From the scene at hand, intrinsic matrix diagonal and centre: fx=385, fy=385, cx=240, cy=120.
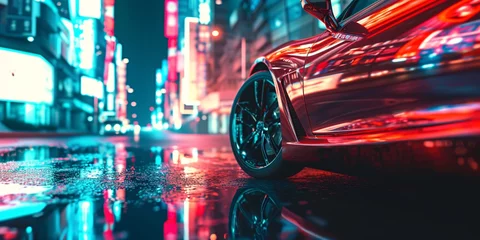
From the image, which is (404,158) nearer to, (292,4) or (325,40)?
(325,40)

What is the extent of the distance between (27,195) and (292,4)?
32.9m

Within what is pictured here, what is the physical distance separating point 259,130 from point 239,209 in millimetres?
1284

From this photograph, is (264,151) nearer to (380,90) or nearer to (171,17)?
(380,90)

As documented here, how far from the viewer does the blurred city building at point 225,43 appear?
34.2 metres

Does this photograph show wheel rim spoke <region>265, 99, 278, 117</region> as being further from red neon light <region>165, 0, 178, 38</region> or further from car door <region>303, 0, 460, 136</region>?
red neon light <region>165, 0, 178, 38</region>

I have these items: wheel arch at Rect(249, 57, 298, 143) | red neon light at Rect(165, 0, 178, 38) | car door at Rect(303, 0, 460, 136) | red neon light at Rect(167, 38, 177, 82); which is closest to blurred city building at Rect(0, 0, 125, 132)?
wheel arch at Rect(249, 57, 298, 143)

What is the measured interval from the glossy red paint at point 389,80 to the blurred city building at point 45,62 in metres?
32.0

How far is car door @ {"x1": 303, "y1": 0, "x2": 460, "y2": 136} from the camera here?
1.92 metres

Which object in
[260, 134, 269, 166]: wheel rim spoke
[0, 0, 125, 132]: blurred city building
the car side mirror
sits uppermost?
[0, 0, 125, 132]: blurred city building

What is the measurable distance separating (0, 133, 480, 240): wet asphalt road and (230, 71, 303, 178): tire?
12cm

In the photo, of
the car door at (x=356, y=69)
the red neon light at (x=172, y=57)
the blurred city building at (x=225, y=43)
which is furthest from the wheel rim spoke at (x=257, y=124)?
the red neon light at (x=172, y=57)

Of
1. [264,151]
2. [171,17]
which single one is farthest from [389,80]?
[171,17]

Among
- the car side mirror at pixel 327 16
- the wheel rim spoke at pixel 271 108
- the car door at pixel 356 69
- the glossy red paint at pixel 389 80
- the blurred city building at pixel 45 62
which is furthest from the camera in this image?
the blurred city building at pixel 45 62

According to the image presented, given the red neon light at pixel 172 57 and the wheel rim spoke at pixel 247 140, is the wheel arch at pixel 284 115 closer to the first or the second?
the wheel rim spoke at pixel 247 140
